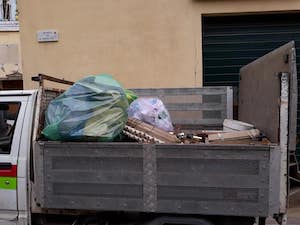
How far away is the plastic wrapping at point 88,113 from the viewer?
3871mm

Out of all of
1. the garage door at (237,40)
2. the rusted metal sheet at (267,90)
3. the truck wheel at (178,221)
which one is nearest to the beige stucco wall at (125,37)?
the garage door at (237,40)

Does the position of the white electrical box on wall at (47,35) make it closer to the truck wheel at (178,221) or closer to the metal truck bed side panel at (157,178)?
the metal truck bed side panel at (157,178)

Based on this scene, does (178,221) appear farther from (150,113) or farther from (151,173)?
(150,113)

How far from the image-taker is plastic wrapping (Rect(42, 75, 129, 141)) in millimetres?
3871

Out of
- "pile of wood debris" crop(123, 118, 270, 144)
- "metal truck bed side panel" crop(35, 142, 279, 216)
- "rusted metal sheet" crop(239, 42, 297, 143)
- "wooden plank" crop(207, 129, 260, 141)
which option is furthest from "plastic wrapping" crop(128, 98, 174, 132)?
"rusted metal sheet" crop(239, 42, 297, 143)

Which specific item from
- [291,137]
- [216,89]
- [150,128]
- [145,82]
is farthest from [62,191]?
[145,82]

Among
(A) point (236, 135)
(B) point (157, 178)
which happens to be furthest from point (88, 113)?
(A) point (236, 135)

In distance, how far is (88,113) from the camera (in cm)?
391

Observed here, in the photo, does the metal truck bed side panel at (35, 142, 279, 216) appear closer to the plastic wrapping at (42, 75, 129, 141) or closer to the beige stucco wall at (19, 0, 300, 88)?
the plastic wrapping at (42, 75, 129, 141)

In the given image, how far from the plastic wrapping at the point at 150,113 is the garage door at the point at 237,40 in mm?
3807

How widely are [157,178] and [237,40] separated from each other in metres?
5.05

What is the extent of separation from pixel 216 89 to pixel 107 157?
2239 mm

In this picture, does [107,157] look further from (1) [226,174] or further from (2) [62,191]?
(1) [226,174]

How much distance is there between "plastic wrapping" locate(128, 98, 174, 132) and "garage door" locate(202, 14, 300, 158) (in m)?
3.81
